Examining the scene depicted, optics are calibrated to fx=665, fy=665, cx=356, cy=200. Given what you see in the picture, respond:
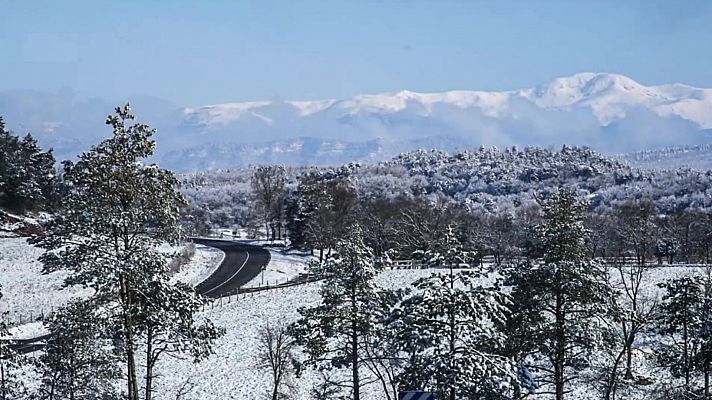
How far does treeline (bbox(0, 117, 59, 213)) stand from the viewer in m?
66.6

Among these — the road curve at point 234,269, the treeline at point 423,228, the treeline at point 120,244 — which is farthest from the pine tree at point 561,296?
the treeline at point 423,228

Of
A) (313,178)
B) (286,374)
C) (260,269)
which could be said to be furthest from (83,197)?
(313,178)

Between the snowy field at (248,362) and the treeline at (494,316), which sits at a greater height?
the treeline at (494,316)

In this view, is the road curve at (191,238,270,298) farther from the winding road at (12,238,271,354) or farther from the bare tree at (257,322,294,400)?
the bare tree at (257,322,294,400)

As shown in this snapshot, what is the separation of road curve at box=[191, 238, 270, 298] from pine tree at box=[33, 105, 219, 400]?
1375 inches

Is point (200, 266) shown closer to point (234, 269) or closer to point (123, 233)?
point (234, 269)

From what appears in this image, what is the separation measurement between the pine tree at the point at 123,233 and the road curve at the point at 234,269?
3492 cm

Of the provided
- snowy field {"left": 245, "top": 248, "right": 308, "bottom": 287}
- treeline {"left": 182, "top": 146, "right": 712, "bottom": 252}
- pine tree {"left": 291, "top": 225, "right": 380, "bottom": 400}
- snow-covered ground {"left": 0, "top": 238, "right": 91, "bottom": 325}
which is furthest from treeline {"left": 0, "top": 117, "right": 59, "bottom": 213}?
pine tree {"left": 291, "top": 225, "right": 380, "bottom": 400}

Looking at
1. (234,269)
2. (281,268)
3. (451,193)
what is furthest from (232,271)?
(451,193)

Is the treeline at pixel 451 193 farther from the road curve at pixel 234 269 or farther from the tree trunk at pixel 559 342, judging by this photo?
the tree trunk at pixel 559 342

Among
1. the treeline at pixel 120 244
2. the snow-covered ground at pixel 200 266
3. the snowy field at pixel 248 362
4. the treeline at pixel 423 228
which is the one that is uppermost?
the treeline at pixel 120 244

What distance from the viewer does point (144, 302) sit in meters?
Answer: 16.2

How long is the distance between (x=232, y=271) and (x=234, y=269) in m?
1.00

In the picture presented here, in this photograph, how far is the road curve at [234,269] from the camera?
182 ft
